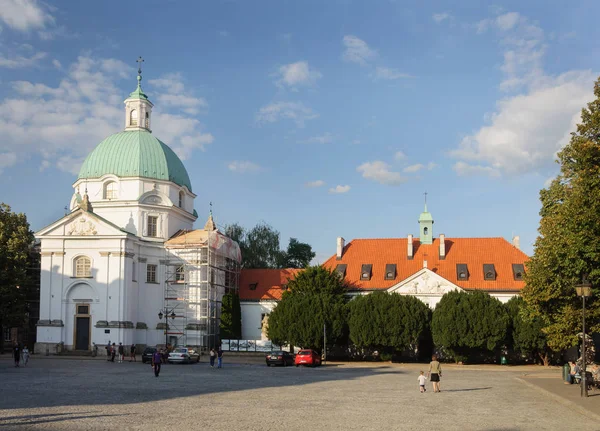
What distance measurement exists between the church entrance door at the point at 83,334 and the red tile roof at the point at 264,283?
15.7 m

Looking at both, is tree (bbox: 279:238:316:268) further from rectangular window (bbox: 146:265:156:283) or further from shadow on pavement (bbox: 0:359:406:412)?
shadow on pavement (bbox: 0:359:406:412)

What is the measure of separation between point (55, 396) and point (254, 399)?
6.79m

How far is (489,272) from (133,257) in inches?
1282

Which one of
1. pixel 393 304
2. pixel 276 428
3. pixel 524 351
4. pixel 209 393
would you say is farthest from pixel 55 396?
pixel 524 351

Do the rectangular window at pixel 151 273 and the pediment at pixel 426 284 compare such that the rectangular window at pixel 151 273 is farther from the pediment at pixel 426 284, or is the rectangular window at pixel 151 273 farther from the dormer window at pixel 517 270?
the dormer window at pixel 517 270

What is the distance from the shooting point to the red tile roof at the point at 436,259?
66062 mm

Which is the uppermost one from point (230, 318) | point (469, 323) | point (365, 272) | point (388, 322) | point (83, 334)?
point (365, 272)

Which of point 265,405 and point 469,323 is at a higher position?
point 469,323

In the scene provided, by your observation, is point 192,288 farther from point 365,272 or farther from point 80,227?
point 365,272

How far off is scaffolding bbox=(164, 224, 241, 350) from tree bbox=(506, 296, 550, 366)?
26736 millimetres

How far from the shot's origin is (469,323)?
55.8 meters

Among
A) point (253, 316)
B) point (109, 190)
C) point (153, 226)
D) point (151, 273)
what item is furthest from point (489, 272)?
point (109, 190)

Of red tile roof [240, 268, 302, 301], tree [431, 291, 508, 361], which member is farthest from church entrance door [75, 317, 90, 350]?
tree [431, 291, 508, 361]

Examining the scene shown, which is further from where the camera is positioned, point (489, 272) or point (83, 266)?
point (489, 272)
